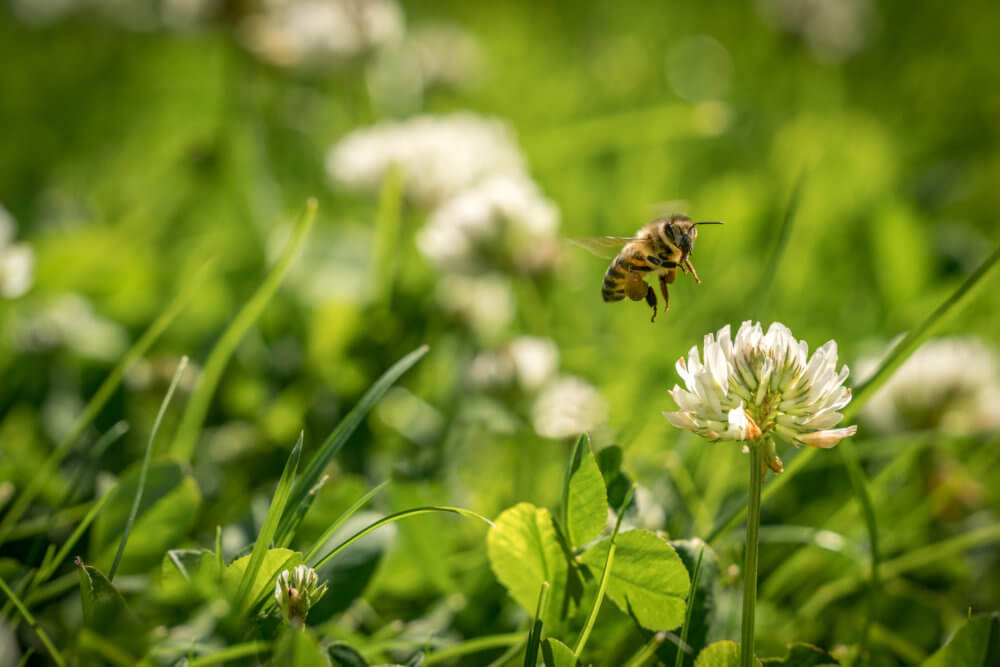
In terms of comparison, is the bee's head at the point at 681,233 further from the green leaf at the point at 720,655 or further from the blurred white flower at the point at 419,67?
the blurred white flower at the point at 419,67

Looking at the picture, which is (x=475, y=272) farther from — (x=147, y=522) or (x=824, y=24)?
(x=824, y=24)

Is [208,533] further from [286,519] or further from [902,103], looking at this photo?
[902,103]

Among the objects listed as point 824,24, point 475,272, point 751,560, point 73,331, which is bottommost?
point 73,331

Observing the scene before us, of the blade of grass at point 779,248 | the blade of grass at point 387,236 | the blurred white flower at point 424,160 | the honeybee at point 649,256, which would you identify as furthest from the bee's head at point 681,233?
the blurred white flower at point 424,160

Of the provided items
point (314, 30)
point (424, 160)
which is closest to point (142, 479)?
point (424, 160)

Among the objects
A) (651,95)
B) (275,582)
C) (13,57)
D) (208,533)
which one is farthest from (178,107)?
(275,582)

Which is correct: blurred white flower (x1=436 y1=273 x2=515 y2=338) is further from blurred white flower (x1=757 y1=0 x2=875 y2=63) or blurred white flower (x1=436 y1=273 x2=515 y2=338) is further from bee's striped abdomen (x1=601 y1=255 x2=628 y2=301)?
blurred white flower (x1=757 y1=0 x2=875 y2=63)
